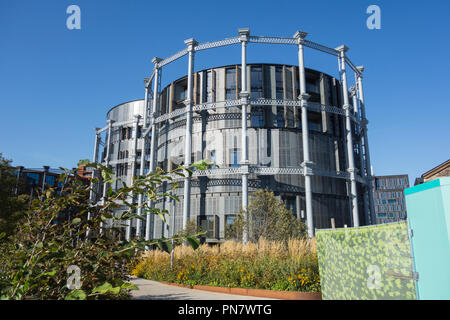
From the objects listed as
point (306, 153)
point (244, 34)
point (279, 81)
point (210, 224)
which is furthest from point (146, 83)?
point (306, 153)

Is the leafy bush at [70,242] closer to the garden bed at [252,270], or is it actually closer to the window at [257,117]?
the garden bed at [252,270]

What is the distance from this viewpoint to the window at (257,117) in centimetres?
3133

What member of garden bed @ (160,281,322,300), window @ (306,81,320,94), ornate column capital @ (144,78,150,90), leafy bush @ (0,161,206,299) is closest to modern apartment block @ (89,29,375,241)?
window @ (306,81,320,94)

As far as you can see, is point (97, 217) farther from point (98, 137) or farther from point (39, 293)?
point (98, 137)

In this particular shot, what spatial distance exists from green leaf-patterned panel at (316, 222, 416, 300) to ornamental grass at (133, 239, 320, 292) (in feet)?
8.20

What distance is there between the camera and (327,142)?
3284cm

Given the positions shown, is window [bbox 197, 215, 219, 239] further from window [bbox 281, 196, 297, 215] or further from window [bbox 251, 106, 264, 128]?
window [bbox 251, 106, 264, 128]

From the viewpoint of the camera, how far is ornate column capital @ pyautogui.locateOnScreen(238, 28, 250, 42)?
2948 centimetres

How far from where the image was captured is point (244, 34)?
2977 centimetres

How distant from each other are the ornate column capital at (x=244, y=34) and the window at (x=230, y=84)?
13.2 ft

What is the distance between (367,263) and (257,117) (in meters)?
26.4
